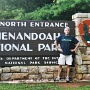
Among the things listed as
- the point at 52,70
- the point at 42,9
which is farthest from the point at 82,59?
the point at 42,9

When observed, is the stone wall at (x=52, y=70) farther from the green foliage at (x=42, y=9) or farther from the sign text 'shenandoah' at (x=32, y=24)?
the green foliage at (x=42, y=9)

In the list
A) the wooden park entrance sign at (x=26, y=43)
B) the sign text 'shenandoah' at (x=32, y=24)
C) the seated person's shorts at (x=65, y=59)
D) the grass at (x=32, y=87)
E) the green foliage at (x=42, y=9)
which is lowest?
the grass at (x=32, y=87)

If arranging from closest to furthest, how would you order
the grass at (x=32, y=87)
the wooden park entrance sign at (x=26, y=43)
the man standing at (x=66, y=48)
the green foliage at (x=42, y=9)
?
the grass at (x=32, y=87) < the man standing at (x=66, y=48) < the wooden park entrance sign at (x=26, y=43) < the green foliage at (x=42, y=9)

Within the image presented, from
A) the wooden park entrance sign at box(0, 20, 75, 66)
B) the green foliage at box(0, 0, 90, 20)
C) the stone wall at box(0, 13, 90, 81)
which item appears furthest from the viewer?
the green foliage at box(0, 0, 90, 20)

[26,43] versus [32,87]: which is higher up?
[26,43]

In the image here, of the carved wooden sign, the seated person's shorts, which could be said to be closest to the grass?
the seated person's shorts

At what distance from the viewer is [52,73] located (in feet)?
31.2

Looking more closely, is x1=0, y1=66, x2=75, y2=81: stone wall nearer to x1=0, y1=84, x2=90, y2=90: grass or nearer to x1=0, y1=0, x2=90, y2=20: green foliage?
x1=0, y1=84, x2=90, y2=90: grass

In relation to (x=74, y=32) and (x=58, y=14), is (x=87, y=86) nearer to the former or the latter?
(x=74, y=32)

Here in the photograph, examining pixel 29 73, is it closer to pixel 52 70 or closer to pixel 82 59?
pixel 52 70

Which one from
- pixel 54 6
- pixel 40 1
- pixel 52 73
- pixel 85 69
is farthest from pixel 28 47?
pixel 40 1

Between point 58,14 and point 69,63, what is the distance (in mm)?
5388

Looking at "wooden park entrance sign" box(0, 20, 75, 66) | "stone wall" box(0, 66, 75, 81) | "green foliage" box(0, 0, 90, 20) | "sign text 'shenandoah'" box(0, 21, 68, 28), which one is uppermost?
"green foliage" box(0, 0, 90, 20)

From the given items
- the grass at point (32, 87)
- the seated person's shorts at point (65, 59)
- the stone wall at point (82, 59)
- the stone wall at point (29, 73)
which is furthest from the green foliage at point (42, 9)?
the grass at point (32, 87)
